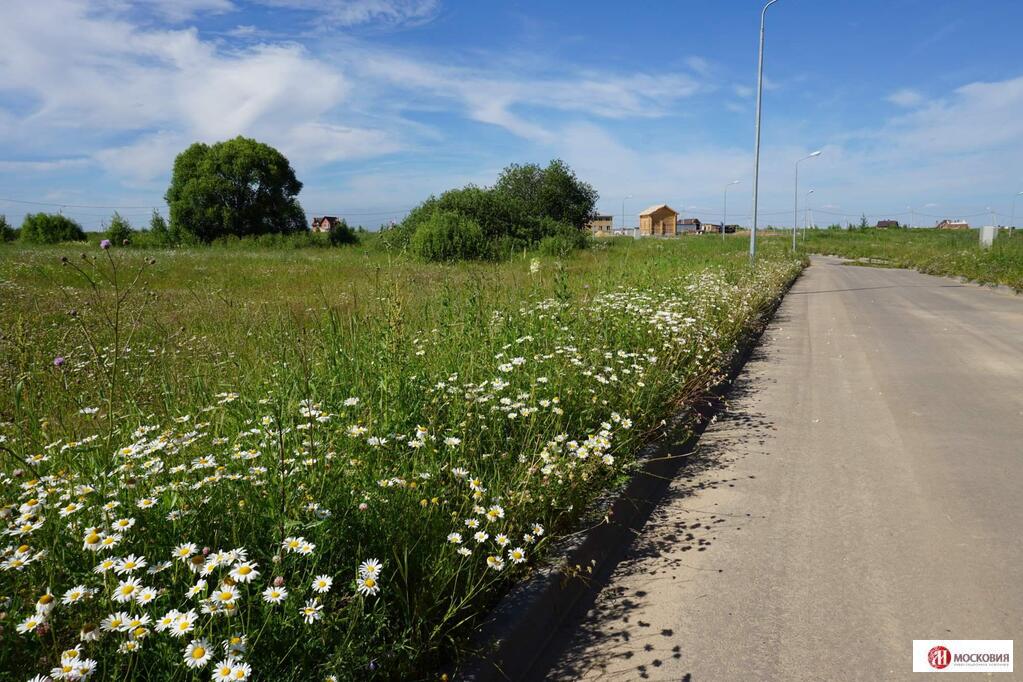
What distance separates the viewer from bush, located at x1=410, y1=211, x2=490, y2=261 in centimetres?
2753

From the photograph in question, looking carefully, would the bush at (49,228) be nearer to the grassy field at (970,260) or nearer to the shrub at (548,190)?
the shrub at (548,190)

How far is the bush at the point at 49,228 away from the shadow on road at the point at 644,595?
5489 cm

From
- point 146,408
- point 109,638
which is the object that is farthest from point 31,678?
point 146,408

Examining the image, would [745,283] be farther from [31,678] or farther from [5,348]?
[31,678]

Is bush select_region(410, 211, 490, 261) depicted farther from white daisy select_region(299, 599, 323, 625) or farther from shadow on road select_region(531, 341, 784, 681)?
white daisy select_region(299, 599, 323, 625)

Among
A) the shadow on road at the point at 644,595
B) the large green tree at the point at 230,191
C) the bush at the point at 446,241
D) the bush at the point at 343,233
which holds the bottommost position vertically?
the shadow on road at the point at 644,595

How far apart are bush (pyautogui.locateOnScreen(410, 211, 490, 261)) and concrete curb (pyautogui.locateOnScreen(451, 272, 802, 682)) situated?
2305 centimetres

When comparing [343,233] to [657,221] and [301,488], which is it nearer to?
[301,488]

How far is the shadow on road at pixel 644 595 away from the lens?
8.48 feet

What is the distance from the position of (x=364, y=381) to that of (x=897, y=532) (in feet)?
10.9

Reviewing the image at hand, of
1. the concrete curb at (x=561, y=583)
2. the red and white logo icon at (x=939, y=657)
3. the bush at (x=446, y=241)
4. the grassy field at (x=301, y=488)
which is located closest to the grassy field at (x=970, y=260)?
the bush at (x=446, y=241)

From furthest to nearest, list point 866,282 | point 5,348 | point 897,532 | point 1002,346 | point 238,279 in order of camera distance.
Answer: point 866,282 → point 238,279 → point 1002,346 → point 5,348 → point 897,532

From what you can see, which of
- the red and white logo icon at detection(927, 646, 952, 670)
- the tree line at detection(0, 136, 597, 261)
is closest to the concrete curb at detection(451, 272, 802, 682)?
the red and white logo icon at detection(927, 646, 952, 670)

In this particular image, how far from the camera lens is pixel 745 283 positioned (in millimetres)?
14664
